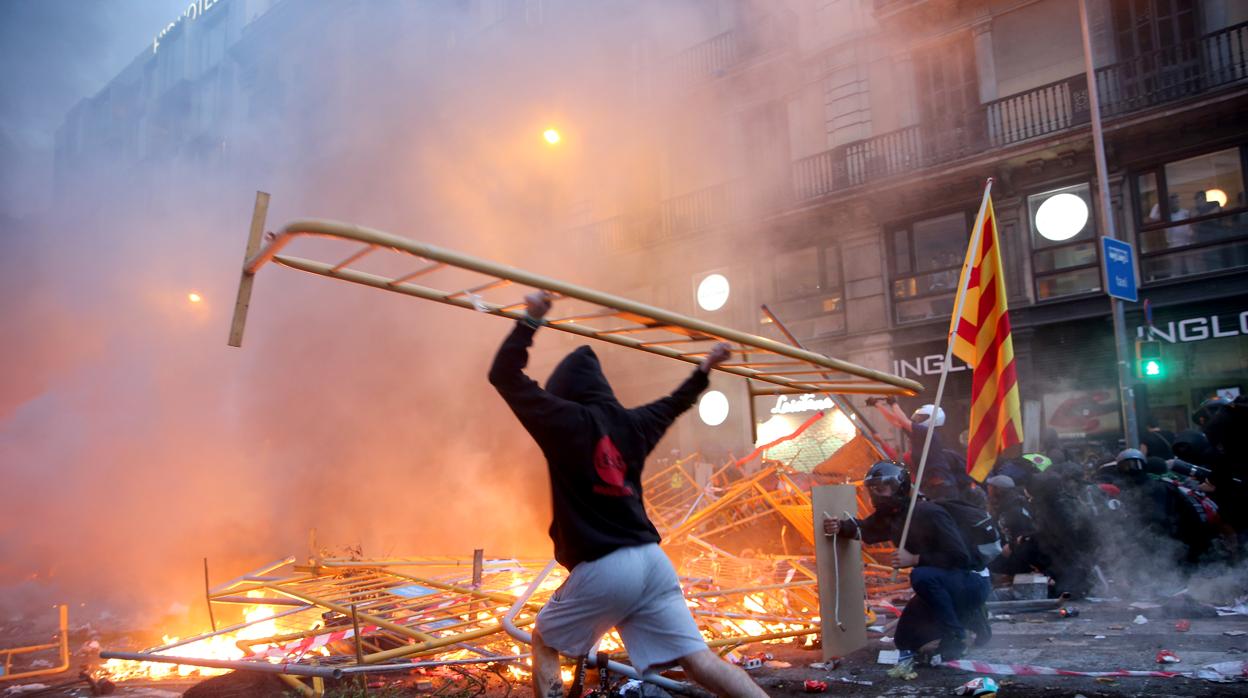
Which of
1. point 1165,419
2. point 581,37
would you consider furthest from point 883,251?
point 581,37

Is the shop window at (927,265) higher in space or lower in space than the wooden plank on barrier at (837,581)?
higher

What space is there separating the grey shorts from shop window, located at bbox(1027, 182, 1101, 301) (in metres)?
11.2

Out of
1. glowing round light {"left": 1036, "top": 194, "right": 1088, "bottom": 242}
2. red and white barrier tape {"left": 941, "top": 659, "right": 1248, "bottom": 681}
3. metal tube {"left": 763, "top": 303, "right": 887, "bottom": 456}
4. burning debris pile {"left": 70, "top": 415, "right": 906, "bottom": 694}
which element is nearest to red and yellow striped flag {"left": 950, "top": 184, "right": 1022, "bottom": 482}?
metal tube {"left": 763, "top": 303, "right": 887, "bottom": 456}

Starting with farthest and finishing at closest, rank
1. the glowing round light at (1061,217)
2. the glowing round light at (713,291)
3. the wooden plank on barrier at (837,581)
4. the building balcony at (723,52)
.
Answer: the glowing round light at (713,291) → the building balcony at (723,52) → the glowing round light at (1061,217) → the wooden plank on barrier at (837,581)

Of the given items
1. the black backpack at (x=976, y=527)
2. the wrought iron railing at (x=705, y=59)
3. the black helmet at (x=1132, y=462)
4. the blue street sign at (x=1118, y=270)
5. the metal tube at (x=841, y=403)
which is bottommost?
the black backpack at (x=976, y=527)

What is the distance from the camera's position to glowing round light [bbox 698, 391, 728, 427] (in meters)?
14.9

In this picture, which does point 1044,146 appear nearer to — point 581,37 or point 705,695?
point 581,37

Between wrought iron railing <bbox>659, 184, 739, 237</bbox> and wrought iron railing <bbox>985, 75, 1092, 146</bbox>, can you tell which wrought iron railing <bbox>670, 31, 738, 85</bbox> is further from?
wrought iron railing <bbox>985, 75, 1092, 146</bbox>

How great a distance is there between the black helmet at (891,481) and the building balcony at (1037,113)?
30.1 feet

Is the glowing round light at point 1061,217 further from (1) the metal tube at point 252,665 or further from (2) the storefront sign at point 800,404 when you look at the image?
(1) the metal tube at point 252,665

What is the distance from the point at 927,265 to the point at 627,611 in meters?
11.8

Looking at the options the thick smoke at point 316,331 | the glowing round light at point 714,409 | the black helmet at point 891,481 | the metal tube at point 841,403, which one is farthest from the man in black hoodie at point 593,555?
the glowing round light at point 714,409

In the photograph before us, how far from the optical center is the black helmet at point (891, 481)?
4.44 metres

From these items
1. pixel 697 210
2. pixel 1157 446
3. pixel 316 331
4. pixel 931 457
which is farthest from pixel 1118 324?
pixel 316 331
